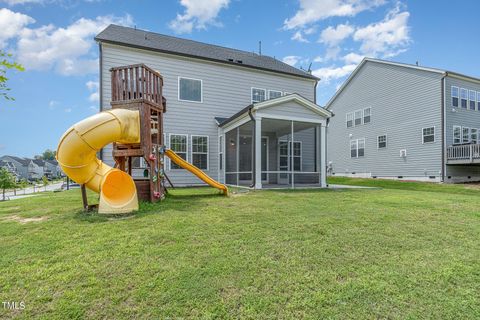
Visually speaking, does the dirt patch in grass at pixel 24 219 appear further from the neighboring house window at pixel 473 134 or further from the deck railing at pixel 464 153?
the neighboring house window at pixel 473 134

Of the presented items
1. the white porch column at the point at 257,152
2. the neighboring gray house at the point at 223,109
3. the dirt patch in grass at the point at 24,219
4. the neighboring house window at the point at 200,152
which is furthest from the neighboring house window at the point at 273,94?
the dirt patch in grass at the point at 24,219

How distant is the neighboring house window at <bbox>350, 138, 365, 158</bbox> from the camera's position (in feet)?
69.9

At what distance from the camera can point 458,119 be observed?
1686 cm

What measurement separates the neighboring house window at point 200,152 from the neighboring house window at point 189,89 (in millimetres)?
1977

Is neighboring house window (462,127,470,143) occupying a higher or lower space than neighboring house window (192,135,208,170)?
higher

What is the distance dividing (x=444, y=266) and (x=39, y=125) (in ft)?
62.7

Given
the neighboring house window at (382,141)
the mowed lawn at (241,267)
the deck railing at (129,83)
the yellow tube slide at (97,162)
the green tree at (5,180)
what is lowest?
the mowed lawn at (241,267)

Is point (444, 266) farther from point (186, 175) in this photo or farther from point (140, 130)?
point (186, 175)

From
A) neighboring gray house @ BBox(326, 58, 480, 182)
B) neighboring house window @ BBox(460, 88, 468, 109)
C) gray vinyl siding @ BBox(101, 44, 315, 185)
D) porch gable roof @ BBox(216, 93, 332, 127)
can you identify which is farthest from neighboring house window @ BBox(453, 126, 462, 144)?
gray vinyl siding @ BBox(101, 44, 315, 185)

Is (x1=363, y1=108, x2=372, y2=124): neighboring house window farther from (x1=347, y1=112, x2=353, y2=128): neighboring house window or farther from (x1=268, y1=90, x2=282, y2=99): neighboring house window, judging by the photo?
(x1=268, y1=90, x2=282, y2=99): neighboring house window

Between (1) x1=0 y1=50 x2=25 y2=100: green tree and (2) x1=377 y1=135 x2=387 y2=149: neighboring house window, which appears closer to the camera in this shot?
(1) x1=0 y1=50 x2=25 y2=100: green tree

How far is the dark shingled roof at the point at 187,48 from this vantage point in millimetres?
11936

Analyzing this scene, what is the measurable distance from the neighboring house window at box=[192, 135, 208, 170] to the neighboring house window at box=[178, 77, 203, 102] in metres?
1.98

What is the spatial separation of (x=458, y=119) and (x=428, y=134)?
2.09 m
